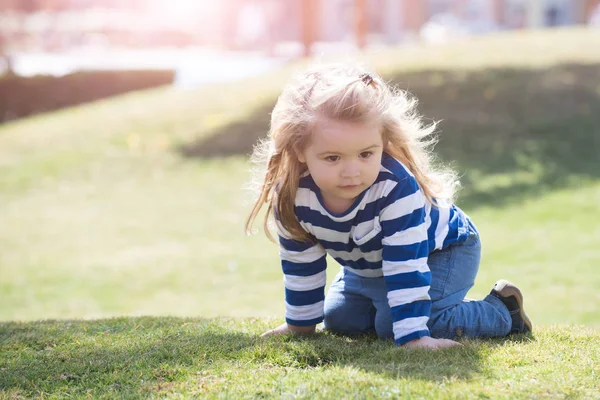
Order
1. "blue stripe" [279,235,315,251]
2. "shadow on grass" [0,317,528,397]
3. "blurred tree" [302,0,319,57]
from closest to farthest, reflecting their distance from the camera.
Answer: "shadow on grass" [0,317,528,397], "blue stripe" [279,235,315,251], "blurred tree" [302,0,319,57]

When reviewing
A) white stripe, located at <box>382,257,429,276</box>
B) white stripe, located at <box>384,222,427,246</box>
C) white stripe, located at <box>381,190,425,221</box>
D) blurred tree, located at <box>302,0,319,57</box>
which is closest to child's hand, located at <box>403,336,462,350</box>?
white stripe, located at <box>382,257,429,276</box>

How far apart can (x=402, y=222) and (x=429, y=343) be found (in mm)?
456

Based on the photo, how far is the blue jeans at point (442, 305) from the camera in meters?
3.23

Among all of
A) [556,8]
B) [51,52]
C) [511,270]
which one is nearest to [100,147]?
[511,270]

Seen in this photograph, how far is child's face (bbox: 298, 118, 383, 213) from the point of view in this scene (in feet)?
9.64

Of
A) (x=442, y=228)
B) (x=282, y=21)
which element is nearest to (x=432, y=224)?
(x=442, y=228)

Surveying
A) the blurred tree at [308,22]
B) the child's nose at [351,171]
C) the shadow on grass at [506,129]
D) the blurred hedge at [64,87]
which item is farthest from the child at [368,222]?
the blurred hedge at [64,87]

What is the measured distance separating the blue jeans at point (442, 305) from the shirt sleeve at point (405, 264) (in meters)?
0.24

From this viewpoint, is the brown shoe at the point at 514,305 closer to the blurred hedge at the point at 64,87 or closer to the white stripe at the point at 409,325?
the white stripe at the point at 409,325

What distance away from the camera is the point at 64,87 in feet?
56.1

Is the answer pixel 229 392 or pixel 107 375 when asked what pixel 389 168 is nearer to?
pixel 229 392

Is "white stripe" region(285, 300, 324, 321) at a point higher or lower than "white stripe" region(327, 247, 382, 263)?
lower

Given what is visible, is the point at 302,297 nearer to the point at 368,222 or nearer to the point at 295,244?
the point at 295,244

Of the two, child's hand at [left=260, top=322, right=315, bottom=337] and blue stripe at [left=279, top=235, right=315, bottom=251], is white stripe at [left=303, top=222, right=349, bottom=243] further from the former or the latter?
child's hand at [left=260, top=322, right=315, bottom=337]
